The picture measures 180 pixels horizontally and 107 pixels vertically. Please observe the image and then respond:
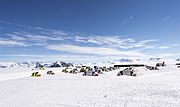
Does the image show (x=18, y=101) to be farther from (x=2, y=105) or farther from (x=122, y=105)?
(x=122, y=105)

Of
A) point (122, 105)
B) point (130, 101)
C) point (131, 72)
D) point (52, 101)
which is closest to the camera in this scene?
point (122, 105)

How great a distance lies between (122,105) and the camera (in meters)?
13.9

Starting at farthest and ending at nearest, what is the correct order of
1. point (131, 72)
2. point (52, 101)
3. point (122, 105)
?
point (131, 72), point (52, 101), point (122, 105)

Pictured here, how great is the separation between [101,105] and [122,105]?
134 centimetres

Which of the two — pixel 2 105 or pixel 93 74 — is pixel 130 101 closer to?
pixel 2 105

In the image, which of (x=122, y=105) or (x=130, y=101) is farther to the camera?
(x=130, y=101)

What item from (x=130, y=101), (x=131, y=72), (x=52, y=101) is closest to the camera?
(x=130, y=101)

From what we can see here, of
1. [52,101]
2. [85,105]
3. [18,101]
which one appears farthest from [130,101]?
[18,101]

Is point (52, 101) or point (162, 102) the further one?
point (52, 101)

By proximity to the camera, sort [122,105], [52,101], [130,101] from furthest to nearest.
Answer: [52,101], [130,101], [122,105]

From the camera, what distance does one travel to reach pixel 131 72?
4162 centimetres

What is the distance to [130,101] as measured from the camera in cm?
1494

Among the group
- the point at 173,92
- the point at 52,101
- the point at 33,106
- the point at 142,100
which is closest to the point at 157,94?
the point at 173,92

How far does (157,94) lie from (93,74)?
2628 cm
